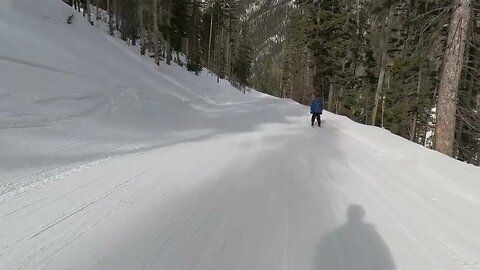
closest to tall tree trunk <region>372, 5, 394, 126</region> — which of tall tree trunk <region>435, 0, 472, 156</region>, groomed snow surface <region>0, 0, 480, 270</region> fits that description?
groomed snow surface <region>0, 0, 480, 270</region>

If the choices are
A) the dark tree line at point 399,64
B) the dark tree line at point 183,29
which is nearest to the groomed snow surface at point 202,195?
the dark tree line at point 399,64

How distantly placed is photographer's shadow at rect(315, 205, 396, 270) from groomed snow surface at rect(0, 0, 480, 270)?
0.07ft

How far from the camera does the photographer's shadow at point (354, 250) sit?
12.4 ft

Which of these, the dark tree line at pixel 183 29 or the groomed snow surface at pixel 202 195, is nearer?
the groomed snow surface at pixel 202 195

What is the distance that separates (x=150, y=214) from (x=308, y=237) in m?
2.09

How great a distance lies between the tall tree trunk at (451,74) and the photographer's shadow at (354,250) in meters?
6.74

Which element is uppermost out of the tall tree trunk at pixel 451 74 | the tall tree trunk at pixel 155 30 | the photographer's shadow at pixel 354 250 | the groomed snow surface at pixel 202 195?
the tall tree trunk at pixel 155 30

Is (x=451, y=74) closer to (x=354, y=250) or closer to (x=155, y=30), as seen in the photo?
(x=354, y=250)

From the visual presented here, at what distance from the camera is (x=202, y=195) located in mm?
5508

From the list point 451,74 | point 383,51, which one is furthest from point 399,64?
point 451,74

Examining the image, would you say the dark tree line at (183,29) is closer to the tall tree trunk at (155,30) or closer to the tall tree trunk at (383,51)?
the tall tree trunk at (155,30)

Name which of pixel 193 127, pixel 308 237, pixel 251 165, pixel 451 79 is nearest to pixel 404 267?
pixel 308 237

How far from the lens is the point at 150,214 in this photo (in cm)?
457

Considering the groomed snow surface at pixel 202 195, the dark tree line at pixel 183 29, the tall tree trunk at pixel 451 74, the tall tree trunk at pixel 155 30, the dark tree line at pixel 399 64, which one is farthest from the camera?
the dark tree line at pixel 183 29
